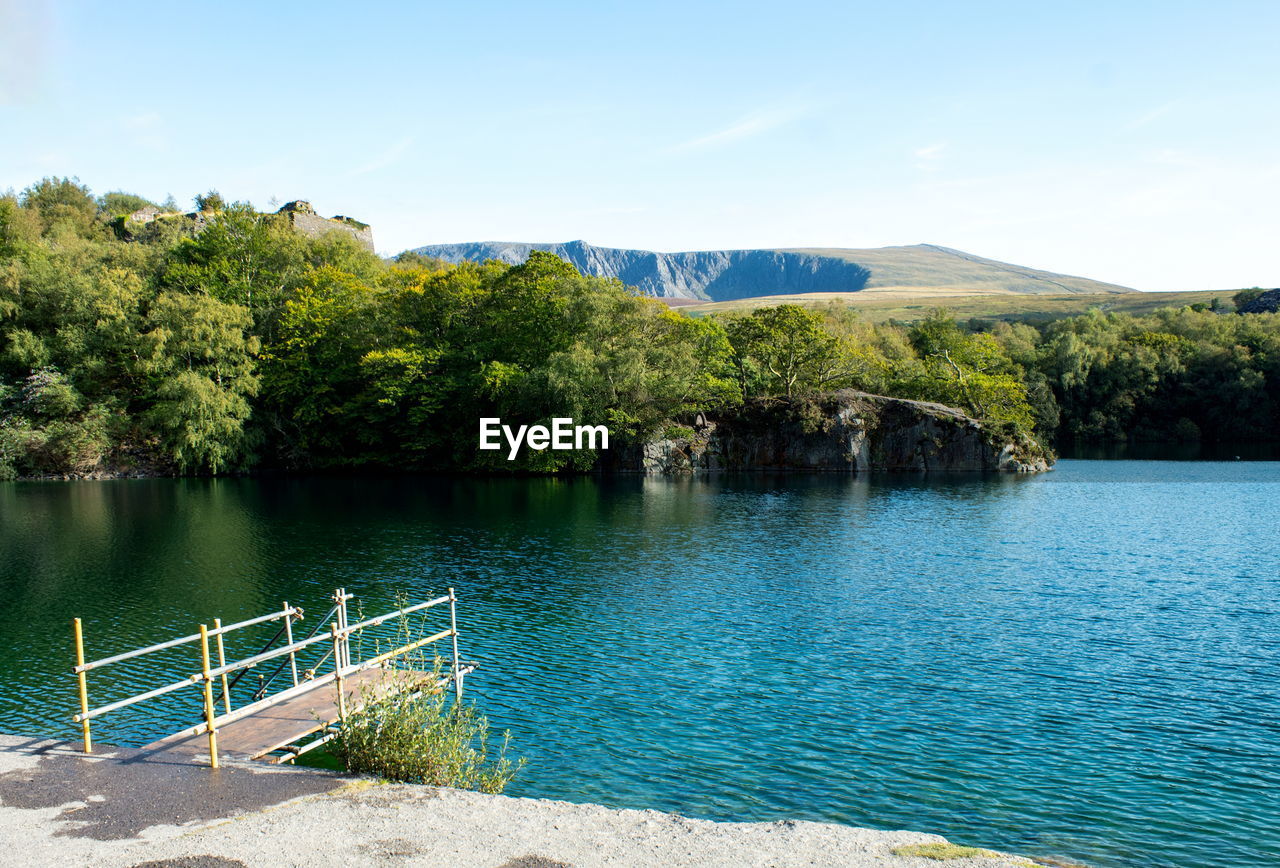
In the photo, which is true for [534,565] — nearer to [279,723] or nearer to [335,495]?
[279,723]

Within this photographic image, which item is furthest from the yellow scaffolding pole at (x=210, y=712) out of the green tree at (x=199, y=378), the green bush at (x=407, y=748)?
the green tree at (x=199, y=378)

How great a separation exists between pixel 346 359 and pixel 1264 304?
13686cm

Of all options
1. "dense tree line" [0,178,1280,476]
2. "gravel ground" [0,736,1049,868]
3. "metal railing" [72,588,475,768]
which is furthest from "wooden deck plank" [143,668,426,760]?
"dense tree line" [0,178,1280,476]

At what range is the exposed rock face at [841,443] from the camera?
236 ft

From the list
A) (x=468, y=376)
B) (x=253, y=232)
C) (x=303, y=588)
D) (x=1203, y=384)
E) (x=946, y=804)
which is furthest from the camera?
(x=1203, y=384)

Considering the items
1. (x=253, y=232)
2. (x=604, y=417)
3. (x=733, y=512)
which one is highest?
(x=253, y=232)

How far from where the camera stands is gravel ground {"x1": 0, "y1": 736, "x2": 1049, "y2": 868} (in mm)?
9898

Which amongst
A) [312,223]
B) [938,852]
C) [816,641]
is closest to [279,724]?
[938,852]

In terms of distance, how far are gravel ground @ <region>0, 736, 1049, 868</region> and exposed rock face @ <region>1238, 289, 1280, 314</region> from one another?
154624 mm

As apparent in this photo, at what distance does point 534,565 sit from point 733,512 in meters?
17.6

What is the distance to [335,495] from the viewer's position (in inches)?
2295

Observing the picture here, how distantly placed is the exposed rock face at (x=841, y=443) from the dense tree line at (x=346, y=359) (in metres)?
2.32

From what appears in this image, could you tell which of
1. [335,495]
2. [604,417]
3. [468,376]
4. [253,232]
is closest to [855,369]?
[604,417]

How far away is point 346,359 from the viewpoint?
78.6 m
